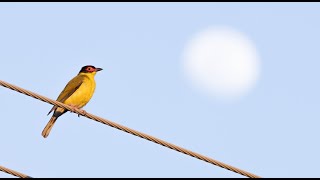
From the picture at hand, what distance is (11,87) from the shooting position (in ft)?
23.2

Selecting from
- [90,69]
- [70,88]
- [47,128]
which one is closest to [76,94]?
[70,88]

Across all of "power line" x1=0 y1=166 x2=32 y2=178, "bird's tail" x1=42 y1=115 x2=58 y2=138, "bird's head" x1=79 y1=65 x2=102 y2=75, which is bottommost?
"power line" x1=0 y1=166 x2=32 y2=178

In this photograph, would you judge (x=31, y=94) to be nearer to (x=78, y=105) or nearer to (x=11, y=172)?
(x=11, y=172)

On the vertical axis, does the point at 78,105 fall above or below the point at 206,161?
above

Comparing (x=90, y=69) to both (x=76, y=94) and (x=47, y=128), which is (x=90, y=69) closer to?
(x=76, y=94)

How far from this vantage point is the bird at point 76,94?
1270 cm

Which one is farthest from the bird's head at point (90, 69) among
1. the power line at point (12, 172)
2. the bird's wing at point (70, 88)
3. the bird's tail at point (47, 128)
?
the power line at point (12, 172)

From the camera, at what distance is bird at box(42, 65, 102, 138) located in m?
12.7

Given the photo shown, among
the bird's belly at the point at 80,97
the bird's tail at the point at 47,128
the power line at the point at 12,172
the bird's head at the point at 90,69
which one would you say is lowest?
the power line at the point at 12,172

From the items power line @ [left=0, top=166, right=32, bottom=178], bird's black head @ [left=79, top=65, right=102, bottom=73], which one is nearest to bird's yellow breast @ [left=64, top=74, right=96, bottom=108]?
bird's black head @ [left=79, top=65, right=102, bottom=73]

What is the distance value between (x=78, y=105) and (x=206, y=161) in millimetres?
6178

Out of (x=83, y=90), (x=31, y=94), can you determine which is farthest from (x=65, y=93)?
(x=31, y=94)

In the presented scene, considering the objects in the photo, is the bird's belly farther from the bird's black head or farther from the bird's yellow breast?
the bird's black head

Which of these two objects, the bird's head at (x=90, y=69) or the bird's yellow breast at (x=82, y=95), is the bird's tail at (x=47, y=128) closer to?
the bird's yellow breast at (x=82, y=95)
